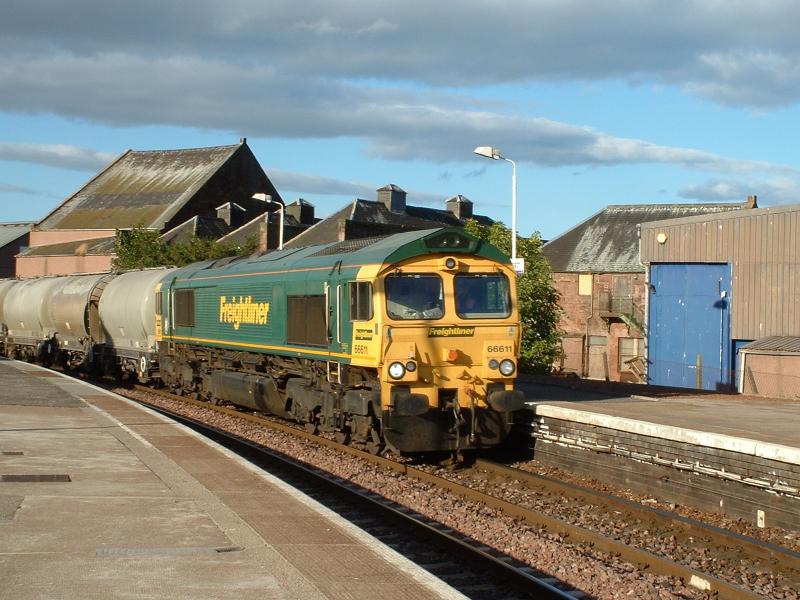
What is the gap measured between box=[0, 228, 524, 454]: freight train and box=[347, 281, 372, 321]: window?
2cm

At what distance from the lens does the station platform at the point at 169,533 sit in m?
7.31

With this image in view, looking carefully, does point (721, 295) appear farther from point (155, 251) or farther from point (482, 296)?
point (155, 251)

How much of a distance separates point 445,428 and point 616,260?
131ft

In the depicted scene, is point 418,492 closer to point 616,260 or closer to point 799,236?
point 799,236

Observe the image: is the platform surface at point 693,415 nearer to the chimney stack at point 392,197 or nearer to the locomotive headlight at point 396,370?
the locomotive headlight at point 396,370

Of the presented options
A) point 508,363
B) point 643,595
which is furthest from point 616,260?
point 643,595

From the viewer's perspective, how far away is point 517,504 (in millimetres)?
12875

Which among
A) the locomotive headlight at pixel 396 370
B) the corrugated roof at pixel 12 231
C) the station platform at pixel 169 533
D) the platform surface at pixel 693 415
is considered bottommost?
the station platform at pixel 169 533

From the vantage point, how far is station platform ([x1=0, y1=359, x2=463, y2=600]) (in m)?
7.31

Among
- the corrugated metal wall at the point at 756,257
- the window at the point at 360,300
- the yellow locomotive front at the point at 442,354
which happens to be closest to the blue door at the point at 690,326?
the corrugated metal wall at the point at 756,257

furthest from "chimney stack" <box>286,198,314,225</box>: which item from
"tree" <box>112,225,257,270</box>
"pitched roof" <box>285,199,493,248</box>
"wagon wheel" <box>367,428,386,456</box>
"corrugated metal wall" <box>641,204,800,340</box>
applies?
"wagon wheel" <box>367,428,386,456</box>

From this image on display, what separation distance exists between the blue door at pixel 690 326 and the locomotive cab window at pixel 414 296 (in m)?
24.6

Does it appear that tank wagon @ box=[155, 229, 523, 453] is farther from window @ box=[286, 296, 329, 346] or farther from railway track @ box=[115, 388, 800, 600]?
railway track @ box=[115, 388, 800, 600]

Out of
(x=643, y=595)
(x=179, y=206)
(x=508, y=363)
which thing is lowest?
(x=643, y=595)
